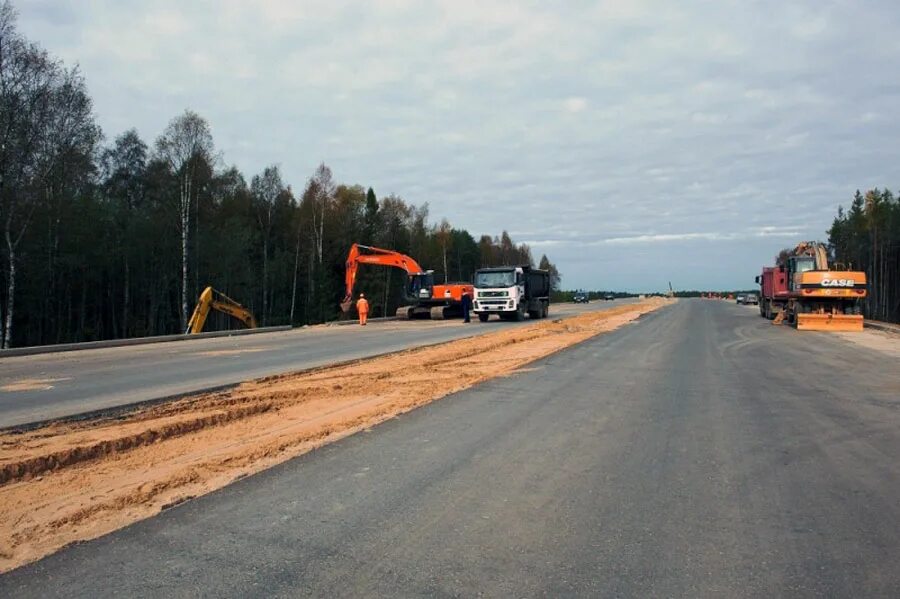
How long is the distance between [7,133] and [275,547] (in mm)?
30736

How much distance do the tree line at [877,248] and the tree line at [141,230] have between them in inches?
1779

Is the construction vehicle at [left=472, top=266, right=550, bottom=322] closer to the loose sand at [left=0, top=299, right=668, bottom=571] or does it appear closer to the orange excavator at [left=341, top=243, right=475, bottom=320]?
the orange excavator at [left=341, top=243, right=475, bottom=320]

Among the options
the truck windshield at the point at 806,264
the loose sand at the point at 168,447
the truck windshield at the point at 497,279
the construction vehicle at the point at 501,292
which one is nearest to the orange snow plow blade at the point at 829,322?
the truck windshield at the point at 806,264

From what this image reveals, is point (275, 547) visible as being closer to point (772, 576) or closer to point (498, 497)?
point (498, 497)

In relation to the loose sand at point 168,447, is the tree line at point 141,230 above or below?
above

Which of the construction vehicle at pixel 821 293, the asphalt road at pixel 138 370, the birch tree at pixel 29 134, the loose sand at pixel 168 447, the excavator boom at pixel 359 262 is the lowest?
the loose sand at pixel 168 447

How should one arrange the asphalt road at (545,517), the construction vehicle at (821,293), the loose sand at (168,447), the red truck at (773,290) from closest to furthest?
1. the asphalt road at (545,517)
2. the loose sand at (168,447)
3. the construction vehicle at (821,293)
4. the red truck at (773,290)

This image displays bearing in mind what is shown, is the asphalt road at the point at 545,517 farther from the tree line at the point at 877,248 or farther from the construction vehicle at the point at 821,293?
the tree line at the point at 877,248

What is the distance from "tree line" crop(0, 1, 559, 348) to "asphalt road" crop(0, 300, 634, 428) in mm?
12488

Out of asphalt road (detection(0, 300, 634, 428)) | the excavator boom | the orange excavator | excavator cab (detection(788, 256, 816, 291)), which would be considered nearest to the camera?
asphalt road (detection(0, 300, 634, 428))

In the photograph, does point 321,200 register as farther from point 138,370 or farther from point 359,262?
point 138,370

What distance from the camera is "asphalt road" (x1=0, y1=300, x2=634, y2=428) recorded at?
10789 mm

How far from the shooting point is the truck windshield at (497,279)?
36531mm

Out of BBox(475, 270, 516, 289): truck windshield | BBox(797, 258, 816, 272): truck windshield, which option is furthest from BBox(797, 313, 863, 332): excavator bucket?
BBox(475, 270, 516, 289): truck windshield
